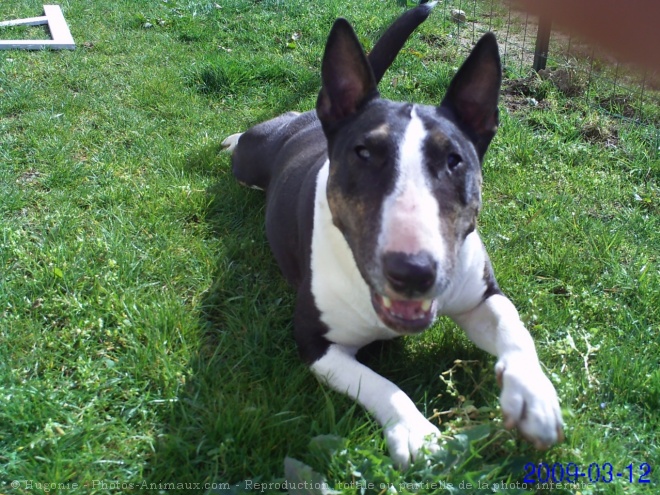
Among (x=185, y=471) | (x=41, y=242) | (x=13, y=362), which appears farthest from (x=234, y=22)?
(x=185, y=471)

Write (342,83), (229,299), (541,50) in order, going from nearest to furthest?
(342,83)
(229,299)
(541,50)

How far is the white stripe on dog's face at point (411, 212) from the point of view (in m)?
1.91

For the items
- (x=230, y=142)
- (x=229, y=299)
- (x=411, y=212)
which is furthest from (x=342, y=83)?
(x=230, y=142)

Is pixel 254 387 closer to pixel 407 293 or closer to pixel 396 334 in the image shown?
pixel 396 334

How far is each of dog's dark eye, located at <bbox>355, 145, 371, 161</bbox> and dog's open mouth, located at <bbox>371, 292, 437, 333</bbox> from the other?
1.50 feet

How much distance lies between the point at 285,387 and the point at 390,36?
205 centimetres

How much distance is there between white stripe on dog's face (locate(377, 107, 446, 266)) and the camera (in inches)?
75.2

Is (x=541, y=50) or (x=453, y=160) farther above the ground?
(x=453, y=160)

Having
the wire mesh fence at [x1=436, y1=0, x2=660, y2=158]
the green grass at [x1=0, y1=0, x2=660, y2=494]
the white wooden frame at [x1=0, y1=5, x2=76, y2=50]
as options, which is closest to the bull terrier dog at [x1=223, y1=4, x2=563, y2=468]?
the green grass at [x1=0, y1=0, x2=660, y2=494]

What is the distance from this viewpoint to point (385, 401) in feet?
7.20

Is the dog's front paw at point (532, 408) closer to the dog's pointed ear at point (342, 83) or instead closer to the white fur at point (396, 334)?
the white fur at point (396, 334)

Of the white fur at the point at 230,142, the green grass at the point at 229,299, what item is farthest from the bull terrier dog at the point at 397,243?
the white fur at the point at 230,142

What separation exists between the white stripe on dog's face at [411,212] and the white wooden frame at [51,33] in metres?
4.91

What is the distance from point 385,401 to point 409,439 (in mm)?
176
